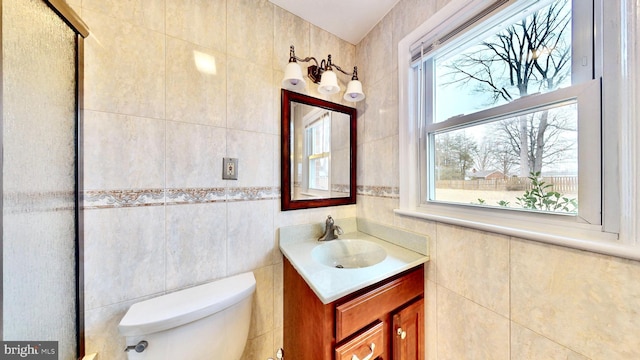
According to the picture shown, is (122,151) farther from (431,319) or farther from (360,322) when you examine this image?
(431,319)

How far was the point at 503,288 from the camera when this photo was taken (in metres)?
0.74

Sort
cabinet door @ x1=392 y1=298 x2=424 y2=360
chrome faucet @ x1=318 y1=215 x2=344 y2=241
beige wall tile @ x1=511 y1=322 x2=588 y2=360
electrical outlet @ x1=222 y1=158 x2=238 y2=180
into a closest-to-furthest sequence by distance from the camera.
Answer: beige wall tile @ x1=511 y1=322 x2=588 y2=360
cabinet door @ x1=392 y1=298 x2=424 y2=360
electrical outlet @ x1=222 y1=158 x2=238 y2=180
chrome faucet @ x1=318 y1=215 x2=344 y2=241

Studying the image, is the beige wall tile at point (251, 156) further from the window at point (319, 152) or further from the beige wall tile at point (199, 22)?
the beige wall tile at point (199, 22)

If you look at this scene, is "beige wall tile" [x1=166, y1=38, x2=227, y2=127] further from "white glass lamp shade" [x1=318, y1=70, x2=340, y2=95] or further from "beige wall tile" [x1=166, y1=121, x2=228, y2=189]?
"white glass lamp shade" [x1=318, y1=70, x2=340, y2=95]

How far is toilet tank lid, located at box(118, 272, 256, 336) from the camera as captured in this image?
710 millimetres

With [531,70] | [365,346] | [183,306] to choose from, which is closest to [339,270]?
[365,346]

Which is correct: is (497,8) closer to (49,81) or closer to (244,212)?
(244,212)

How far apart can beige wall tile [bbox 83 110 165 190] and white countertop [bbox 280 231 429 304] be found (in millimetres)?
731

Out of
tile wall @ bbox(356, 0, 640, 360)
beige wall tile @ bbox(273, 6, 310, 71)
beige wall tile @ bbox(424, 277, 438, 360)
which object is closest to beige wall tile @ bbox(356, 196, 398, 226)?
tile wall @ bbox(356, 0, 640, 360)

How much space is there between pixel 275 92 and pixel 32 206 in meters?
1.04

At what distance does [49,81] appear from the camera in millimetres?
690

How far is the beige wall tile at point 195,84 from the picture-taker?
2.96 ft

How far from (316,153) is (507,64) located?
100cm

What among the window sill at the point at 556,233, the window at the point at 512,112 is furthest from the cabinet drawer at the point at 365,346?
the window at the point at 512,112
